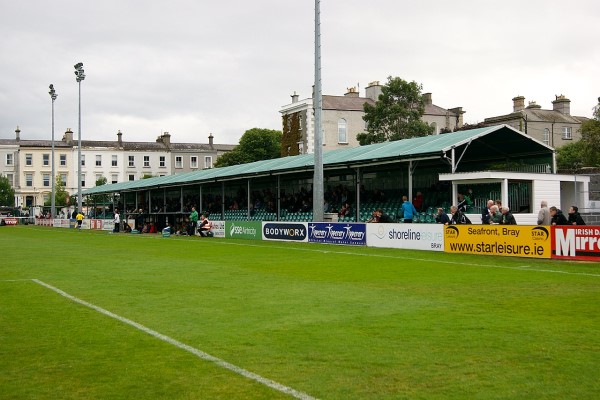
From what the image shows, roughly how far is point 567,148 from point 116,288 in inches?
2483

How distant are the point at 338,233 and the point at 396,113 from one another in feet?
118

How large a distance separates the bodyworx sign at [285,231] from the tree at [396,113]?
3191 centimetres

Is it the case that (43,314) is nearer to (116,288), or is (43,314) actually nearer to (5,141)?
(116,288)

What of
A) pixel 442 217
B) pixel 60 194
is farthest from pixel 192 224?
pixel 60 194

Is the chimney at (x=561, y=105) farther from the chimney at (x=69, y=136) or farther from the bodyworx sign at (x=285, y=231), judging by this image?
the chimney at (x=69, y=136)

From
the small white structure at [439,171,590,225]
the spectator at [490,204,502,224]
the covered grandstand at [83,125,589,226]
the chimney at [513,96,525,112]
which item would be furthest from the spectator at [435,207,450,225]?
the chimney at [513,96,525,112]

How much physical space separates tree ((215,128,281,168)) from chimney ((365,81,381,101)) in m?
22.5

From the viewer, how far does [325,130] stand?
7194 centimetres

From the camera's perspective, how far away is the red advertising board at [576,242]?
18.9 m

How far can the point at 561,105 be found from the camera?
78.8m

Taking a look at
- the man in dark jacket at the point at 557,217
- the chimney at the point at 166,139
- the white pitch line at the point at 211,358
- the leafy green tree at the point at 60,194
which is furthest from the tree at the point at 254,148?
the white pitch line at the point at 211,358

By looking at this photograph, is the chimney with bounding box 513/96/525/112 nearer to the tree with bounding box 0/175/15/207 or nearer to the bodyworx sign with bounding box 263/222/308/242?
the bodyworx sign with bounding box 263/222/308/242

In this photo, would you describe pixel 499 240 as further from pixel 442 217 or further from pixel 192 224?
pixel 192 224

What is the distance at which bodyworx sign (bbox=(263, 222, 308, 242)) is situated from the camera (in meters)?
31.4
